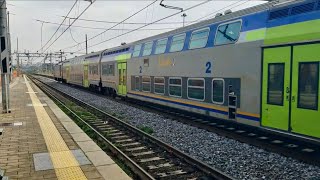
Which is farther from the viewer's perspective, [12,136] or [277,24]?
[12,136]

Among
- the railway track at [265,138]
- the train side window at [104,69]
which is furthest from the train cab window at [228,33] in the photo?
the train side window at [104,69]

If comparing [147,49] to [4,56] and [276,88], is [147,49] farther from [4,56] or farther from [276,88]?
[276,88]

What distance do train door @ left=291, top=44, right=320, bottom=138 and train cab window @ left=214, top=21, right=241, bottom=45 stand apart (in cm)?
265

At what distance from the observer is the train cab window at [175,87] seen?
1420 cm

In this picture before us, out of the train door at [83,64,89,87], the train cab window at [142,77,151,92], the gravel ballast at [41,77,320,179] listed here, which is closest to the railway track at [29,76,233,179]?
the gravel ballast at [41,77,320,179]

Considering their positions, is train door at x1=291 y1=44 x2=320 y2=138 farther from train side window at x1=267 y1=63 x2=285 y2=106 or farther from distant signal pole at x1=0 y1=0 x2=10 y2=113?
distant signal pole at x1=0 y1=0 x2=10 y2=113

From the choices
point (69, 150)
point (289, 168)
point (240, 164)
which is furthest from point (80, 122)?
point (289, 168)

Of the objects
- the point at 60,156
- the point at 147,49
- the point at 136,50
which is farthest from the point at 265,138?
the point at 136,50

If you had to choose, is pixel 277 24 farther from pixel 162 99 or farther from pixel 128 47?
pixel 128 47

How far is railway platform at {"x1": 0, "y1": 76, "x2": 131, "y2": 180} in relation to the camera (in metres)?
6.55

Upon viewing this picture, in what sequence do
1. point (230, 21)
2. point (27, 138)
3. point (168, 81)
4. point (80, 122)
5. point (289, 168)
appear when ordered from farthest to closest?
point (168, 81) < point (80, 122) < point (230, 21) < point (27, 138) < point (289, 168)

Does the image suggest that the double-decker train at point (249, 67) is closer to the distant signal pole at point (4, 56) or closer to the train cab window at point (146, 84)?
the train cab window at point (146, 84)

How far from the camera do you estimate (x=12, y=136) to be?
1015 cm

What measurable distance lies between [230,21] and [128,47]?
36.2 ft
